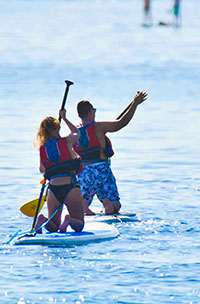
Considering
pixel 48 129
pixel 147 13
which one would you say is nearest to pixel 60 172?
pixel 48 129

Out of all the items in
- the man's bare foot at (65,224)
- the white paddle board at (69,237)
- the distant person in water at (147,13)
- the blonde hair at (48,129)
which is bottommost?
the distant person in water at (147,13)

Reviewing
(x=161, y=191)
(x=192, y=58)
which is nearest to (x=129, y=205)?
(x=161, y=191)

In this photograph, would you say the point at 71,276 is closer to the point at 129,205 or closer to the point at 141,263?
the point at 141,263

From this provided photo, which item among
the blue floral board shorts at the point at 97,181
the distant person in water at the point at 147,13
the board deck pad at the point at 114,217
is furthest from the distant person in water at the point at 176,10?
the board deck pad at the point at 114,217

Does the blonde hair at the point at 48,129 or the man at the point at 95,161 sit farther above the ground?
the blonde hair at the point at 48,129

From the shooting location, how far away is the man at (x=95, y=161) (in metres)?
13.1

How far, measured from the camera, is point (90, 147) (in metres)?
13.2

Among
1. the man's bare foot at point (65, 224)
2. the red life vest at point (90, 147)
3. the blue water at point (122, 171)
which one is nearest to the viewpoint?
the blue water at point (122, 171)

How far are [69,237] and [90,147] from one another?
1892 millimetres

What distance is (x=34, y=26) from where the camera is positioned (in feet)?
219

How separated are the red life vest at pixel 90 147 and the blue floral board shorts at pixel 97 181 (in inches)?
4.0

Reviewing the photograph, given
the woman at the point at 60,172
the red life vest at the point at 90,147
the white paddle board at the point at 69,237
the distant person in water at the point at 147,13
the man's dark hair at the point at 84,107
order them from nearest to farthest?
the white paddle board at the point at 69,237, the woman at the point at 60,172, the man's dark hair at the point at 84,107, the red life vest at the point at 90,147, the distant person in water at the point at 147,13

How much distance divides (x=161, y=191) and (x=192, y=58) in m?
29.4

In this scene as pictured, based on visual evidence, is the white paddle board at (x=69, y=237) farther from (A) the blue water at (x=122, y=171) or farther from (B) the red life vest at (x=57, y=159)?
(B) the red life vest at (x=57, y=159)
